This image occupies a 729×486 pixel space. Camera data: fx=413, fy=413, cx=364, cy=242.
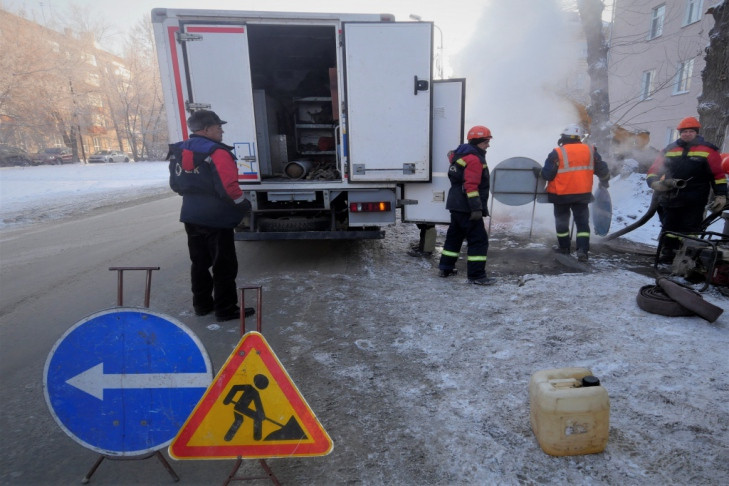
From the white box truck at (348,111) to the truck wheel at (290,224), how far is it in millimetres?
14

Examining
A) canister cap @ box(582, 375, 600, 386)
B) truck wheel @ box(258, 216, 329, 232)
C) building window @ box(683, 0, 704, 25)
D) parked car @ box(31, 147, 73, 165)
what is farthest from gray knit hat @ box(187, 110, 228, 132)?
parked car @ box(31, 147, 73, 165)

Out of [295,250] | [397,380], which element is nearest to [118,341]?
[397,380]

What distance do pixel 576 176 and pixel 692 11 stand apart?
17.3m

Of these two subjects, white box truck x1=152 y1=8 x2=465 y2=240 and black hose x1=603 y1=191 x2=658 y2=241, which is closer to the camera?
white box truck x1=152 y1=8 x2=465 y2=240

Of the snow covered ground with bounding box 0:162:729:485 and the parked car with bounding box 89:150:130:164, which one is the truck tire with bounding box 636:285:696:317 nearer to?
the snow covered ground with bounding box 0:162:729:485

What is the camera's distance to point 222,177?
369cm

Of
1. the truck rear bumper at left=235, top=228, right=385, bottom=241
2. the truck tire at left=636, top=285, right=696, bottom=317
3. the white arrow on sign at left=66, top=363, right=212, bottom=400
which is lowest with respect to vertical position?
the truck tire at left=636, top=285, right=696, bottom=317

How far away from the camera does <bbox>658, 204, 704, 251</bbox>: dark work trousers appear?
519cm

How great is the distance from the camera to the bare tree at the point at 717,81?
622 cm

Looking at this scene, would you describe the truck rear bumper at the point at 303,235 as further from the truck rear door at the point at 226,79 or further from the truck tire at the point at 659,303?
the truck tire at the point at 659,303

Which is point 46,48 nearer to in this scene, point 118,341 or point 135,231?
point 135,231

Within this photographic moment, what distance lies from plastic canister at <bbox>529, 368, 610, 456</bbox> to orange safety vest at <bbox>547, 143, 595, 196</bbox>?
13.6 feet

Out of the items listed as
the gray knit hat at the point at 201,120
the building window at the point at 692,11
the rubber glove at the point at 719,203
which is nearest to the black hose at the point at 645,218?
the rubber glove at the point at 719,203

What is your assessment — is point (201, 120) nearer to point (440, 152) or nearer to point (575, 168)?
point (440, 152)
